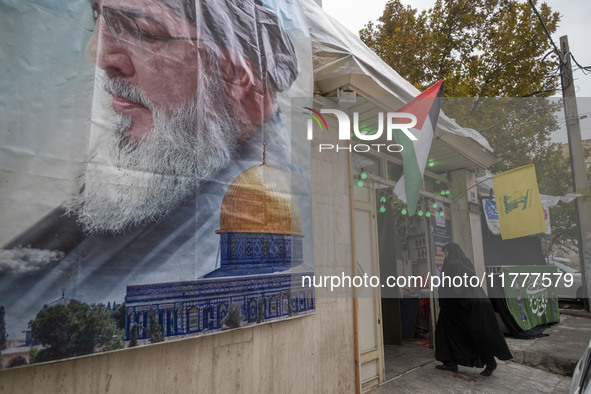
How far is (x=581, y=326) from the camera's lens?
8531 mm

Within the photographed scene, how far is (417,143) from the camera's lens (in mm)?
4020

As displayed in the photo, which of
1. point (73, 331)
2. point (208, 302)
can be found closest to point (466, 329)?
point (208, 302)

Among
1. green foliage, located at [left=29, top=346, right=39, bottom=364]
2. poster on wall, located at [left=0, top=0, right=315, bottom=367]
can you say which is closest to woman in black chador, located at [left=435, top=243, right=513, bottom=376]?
poster on wall, located at [left=0, top=0, right=315, bottom=367]

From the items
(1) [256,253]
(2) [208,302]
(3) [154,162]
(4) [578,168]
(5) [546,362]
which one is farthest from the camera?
(4) [578,168]

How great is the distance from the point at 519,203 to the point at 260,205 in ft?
16.4

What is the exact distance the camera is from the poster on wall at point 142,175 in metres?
1.86

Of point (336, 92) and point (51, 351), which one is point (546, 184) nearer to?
point (336, 92)

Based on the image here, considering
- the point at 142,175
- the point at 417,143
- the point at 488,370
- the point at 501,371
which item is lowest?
the point at 501,371

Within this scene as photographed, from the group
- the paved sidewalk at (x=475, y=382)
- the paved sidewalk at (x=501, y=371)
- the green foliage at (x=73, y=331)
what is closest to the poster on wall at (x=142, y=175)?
the green foliage at (x=73, y=331)

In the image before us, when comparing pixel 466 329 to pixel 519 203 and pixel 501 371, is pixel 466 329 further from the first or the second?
pixel 519 203

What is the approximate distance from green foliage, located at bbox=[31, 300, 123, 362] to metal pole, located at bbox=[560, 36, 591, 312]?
11490 mm

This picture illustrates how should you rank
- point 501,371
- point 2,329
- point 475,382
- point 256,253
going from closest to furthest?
point 2,329
point 256,253
point 475,382
point 501,371

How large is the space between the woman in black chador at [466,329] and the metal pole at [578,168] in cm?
651

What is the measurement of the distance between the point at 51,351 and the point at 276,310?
1.73 meters
